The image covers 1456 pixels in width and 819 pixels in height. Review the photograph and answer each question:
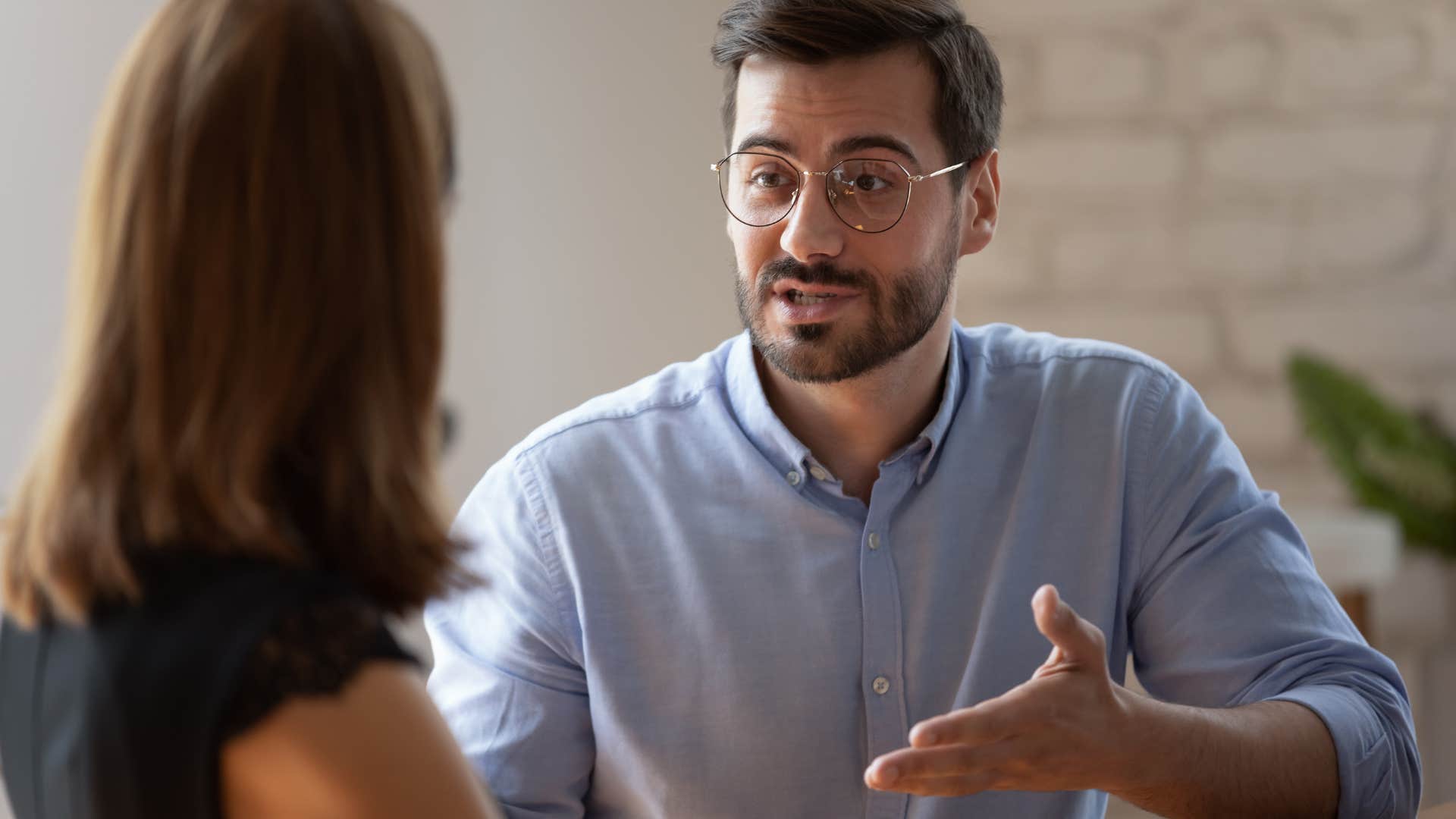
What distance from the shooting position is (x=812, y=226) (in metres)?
1.44

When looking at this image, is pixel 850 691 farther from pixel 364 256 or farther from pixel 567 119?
pixel 567 119

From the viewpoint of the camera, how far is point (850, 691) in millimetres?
1334

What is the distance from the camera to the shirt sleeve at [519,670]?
1312 millimetres

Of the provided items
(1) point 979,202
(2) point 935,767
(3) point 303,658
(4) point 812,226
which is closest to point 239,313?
(3) point 303,658

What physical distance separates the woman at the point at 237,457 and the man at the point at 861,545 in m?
0.59

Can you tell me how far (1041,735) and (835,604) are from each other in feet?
1.09

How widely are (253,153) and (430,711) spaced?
301mm

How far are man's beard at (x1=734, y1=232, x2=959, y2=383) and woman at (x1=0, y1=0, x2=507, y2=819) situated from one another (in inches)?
27.6

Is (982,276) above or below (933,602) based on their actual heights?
above

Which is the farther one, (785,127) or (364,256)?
(785,127)

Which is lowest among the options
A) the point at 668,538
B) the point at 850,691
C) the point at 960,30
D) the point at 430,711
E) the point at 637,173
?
the point at 850,691

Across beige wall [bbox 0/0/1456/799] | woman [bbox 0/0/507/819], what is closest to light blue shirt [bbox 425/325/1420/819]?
woman [bbox 0/0/507/819]

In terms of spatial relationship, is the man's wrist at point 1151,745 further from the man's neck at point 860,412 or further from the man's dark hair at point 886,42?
the man's dark hair at point 886,42

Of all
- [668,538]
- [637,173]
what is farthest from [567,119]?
[668,538]
